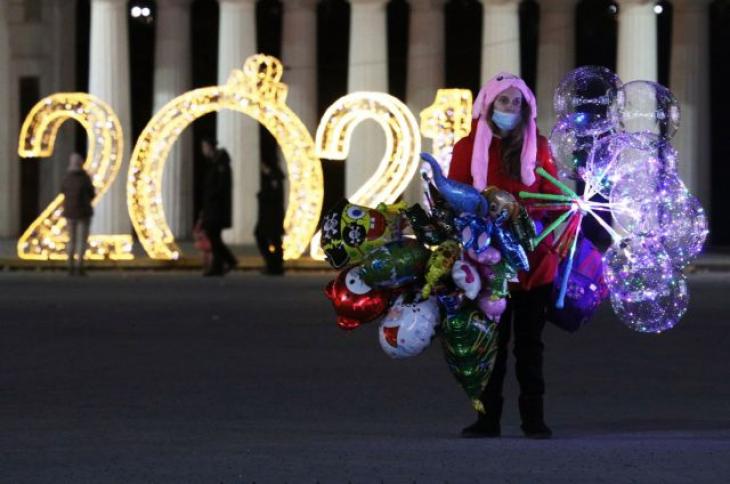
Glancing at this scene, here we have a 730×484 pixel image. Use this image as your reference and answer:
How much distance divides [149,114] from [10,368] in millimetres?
41282

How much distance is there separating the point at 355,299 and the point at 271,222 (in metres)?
21.5

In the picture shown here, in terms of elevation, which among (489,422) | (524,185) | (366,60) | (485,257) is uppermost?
(366,60)

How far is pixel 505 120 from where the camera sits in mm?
12586

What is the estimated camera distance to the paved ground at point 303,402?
10453mm

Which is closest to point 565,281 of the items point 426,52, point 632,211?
point 632,211

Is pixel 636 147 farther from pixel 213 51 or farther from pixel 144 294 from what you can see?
pixel 213 51

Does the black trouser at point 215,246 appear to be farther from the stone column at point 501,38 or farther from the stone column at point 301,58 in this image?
the stone column at point 501,38

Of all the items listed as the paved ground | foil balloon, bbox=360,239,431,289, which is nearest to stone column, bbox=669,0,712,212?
the paved ground

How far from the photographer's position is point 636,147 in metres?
13.2

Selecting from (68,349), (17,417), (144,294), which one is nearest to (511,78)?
(17,417)

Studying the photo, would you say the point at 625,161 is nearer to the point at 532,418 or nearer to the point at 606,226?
the point at 606,226

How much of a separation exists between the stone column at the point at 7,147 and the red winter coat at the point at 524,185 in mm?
41828

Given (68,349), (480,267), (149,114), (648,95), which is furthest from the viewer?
(149,114)

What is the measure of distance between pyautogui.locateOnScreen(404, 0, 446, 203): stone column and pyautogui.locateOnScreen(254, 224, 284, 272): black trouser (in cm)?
1942
